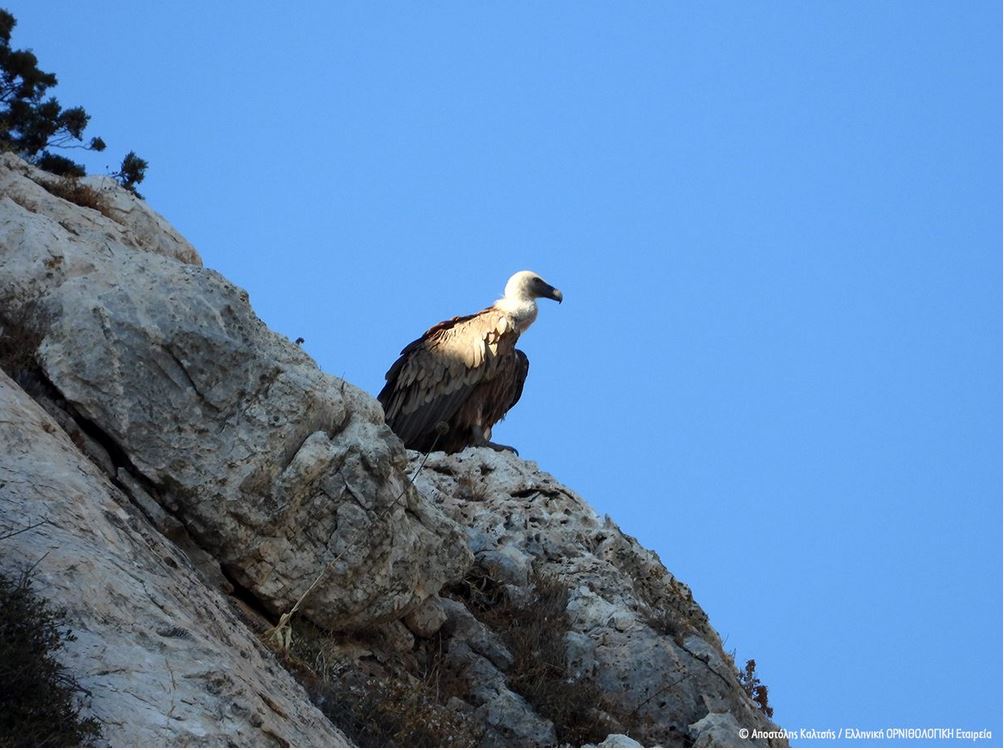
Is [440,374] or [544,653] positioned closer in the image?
[544,653]

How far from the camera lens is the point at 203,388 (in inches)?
340

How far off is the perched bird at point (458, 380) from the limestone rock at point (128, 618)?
8425mm

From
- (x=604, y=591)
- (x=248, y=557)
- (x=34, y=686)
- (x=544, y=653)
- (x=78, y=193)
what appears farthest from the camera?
(x=78, y=193)

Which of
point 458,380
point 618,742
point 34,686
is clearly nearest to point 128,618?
point 34,686

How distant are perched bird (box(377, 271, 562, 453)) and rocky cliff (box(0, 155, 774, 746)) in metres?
4.98

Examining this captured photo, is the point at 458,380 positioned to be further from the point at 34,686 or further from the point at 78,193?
the point at 34,686

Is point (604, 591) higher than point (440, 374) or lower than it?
lower

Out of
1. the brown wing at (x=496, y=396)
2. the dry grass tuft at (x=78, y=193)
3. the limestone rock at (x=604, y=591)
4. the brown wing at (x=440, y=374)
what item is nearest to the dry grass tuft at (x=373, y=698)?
the limestone rock at (x=604, y=591)

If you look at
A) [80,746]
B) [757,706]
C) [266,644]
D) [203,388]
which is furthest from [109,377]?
[757,706]

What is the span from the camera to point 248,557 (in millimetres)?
8656

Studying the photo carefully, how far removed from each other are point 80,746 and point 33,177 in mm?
6968

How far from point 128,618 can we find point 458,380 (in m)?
9.92

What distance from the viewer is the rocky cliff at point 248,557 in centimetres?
645

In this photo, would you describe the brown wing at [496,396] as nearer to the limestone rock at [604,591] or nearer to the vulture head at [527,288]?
the vulture head at [527,288]
